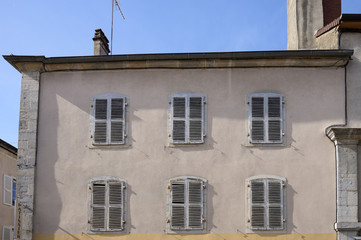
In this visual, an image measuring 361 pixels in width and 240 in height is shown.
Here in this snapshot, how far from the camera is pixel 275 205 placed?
1320 centimetres

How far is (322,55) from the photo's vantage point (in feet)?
44.4

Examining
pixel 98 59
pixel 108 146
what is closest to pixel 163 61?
pixel 98 59

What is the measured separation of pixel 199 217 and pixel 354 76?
5109 mm

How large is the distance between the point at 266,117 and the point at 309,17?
5.48 m

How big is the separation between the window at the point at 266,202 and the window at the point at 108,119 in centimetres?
342

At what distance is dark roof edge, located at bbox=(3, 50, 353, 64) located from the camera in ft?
44.3

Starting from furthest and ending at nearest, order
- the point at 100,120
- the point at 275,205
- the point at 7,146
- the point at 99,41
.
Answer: the point at 7,146 → the point at 99,41 → the point at 100,120 → the point at 275,205

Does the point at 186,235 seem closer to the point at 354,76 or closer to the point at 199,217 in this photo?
the point at 199,217

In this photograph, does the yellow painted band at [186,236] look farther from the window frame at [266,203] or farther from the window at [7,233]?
the window at [7,233]

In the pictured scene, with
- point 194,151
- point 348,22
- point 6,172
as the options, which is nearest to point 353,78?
point 348,22

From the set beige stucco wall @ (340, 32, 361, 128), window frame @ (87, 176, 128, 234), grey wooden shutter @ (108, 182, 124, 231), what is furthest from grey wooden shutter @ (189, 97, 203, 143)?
beige stucco wall @ (340, 32, 361, 128)

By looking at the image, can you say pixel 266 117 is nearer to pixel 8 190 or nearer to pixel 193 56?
pixel 193 56

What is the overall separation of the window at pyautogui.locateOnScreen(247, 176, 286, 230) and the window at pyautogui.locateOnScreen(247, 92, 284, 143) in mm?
989

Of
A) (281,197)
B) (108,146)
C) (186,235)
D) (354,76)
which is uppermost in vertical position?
Result: (354,76)
